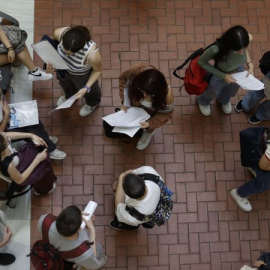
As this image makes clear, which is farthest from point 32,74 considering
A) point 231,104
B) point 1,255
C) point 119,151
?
point 231,104

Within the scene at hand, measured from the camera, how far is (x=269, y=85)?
14.9 feet

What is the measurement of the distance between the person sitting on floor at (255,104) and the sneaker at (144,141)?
1232mm

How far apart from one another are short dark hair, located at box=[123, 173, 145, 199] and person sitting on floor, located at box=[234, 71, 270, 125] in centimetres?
216

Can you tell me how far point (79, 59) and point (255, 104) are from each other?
90.4 inches

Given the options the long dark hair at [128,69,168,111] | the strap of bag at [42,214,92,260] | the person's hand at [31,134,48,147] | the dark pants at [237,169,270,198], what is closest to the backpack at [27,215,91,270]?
the strap of bag at [42,214,92,260]

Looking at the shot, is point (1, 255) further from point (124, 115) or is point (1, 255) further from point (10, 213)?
point (124, 115)

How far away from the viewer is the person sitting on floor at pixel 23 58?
4.61 metres

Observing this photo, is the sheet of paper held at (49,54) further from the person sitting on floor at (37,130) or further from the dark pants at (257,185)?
the dark pants at (257,185)

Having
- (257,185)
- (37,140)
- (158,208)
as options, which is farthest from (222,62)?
(37,140)

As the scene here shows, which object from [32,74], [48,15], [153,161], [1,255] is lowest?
[1,255]

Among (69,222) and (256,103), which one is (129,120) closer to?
(69,222)

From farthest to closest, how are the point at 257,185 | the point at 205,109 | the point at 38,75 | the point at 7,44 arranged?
the point at 205,109, the point at 38,75, the point at 7,44, the point at 257,185

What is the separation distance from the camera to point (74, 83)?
452 cm

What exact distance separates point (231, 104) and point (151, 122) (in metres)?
1.55
